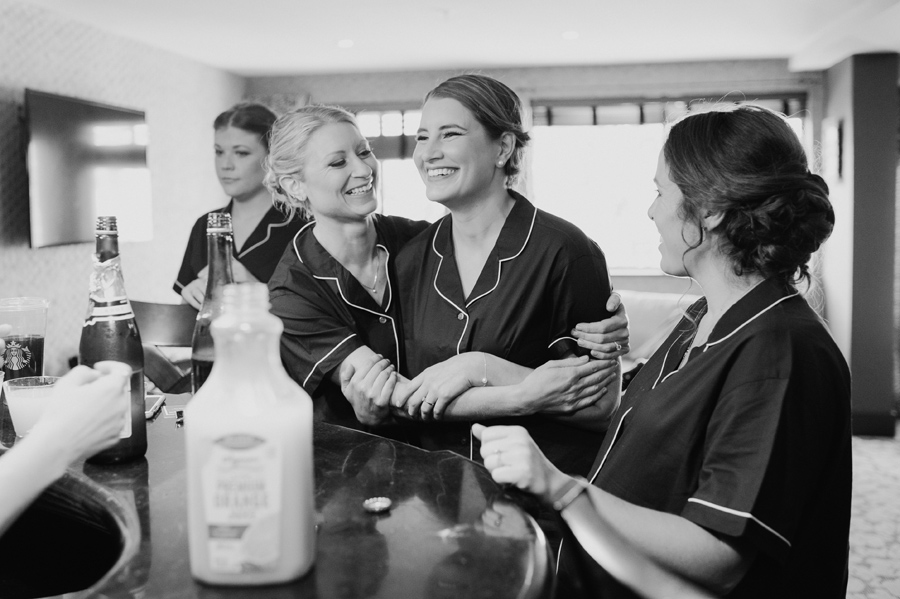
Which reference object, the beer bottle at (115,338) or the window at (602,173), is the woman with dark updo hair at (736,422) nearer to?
the beer bottle at (115,338)

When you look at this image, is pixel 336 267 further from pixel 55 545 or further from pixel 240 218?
pixel 240 218

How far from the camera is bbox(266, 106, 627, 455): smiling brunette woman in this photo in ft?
5.52

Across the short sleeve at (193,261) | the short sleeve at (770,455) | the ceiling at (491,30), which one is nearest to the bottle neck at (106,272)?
the short sleeve at (770,455)

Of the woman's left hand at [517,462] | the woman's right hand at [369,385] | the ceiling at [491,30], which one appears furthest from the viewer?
the ceiling at [491,30]

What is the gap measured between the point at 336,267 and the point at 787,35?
18.8 ft

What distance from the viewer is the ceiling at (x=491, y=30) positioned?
17.4ft

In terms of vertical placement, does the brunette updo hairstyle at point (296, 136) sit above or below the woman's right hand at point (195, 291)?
above

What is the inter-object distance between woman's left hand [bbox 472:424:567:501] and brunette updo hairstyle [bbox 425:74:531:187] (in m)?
1.04

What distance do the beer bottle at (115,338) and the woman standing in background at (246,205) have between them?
190 centimetres

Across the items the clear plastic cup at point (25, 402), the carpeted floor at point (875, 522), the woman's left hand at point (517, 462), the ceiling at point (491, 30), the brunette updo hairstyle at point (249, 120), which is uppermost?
the ceiling at point (491, 30)

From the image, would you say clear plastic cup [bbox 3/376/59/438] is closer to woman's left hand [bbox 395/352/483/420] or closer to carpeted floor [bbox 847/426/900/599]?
woman's left hand [bbox 395/352/483/420]

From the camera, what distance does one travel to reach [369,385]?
5.47 ft

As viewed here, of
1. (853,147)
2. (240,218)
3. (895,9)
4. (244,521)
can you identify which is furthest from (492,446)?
(853,147)

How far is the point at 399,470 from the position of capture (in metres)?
1.11
